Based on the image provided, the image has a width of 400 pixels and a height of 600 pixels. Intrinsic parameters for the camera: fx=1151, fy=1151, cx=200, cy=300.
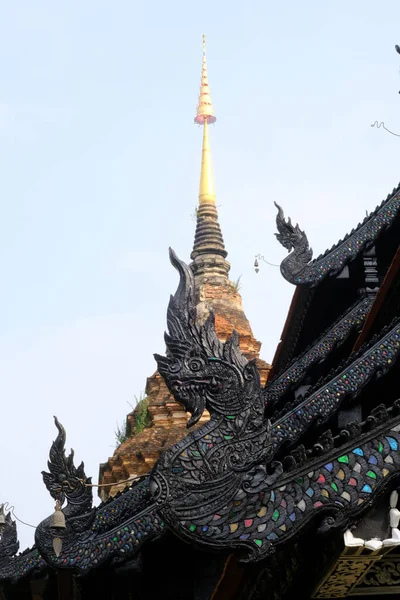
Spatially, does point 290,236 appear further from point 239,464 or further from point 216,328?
point 216,328

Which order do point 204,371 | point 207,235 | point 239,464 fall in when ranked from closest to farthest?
point 239,464
point 204,371
point 207,235

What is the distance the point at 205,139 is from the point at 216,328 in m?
7.27

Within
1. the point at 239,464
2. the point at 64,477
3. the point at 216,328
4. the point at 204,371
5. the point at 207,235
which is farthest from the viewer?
the point at 207,235

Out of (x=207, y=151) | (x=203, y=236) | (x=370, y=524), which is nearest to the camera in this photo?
(x=370, y=524)

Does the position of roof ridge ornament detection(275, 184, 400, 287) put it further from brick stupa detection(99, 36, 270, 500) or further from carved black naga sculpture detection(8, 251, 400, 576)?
carved black naga sculpture detection(8, 251, 400, 576)

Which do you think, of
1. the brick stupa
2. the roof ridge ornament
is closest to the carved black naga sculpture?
the roof ridge ornament

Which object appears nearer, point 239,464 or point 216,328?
point 239,464

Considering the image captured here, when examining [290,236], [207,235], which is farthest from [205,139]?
[290,236]

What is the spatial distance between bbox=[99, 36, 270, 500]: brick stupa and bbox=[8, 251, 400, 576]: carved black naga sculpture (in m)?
10.3

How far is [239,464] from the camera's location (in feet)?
16.6

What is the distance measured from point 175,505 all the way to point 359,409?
9.79 ft

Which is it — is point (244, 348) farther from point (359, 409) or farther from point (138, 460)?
point (359, 409)

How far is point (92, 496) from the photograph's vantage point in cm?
961

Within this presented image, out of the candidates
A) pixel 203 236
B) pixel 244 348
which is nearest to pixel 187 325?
pixel 244 348
